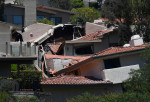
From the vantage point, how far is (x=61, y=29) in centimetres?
4044

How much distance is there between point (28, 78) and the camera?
29.7m

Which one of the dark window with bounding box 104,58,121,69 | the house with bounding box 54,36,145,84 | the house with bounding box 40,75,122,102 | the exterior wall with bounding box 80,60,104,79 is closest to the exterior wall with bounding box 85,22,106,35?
the exterior wall with bounding box 80,60,104,79

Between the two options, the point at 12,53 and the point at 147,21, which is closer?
the point at 12,53

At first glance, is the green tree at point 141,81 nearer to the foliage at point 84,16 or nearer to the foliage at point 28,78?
the foliage at point 28,78

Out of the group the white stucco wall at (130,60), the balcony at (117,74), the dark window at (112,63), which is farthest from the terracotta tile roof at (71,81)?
the white stucco wall at (130,60)

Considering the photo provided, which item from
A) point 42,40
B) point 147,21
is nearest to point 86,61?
point 147,21

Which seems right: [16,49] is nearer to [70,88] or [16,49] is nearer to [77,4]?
[70,88]

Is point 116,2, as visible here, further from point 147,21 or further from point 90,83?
point 90,83

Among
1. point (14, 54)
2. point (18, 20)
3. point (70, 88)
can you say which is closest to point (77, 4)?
point (18, 20)

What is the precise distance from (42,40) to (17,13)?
1112 cm

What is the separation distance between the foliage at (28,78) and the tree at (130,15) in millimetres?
7859

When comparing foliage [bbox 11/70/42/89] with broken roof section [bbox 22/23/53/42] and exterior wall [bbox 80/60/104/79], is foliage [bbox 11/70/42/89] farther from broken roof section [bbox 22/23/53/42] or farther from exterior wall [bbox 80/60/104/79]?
broken roof section [bbox 22/23/53/42]

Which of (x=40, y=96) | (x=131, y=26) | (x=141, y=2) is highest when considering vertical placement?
(x=141, y=2)

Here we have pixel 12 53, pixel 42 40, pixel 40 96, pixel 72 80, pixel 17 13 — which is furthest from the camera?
pixel 17 13
